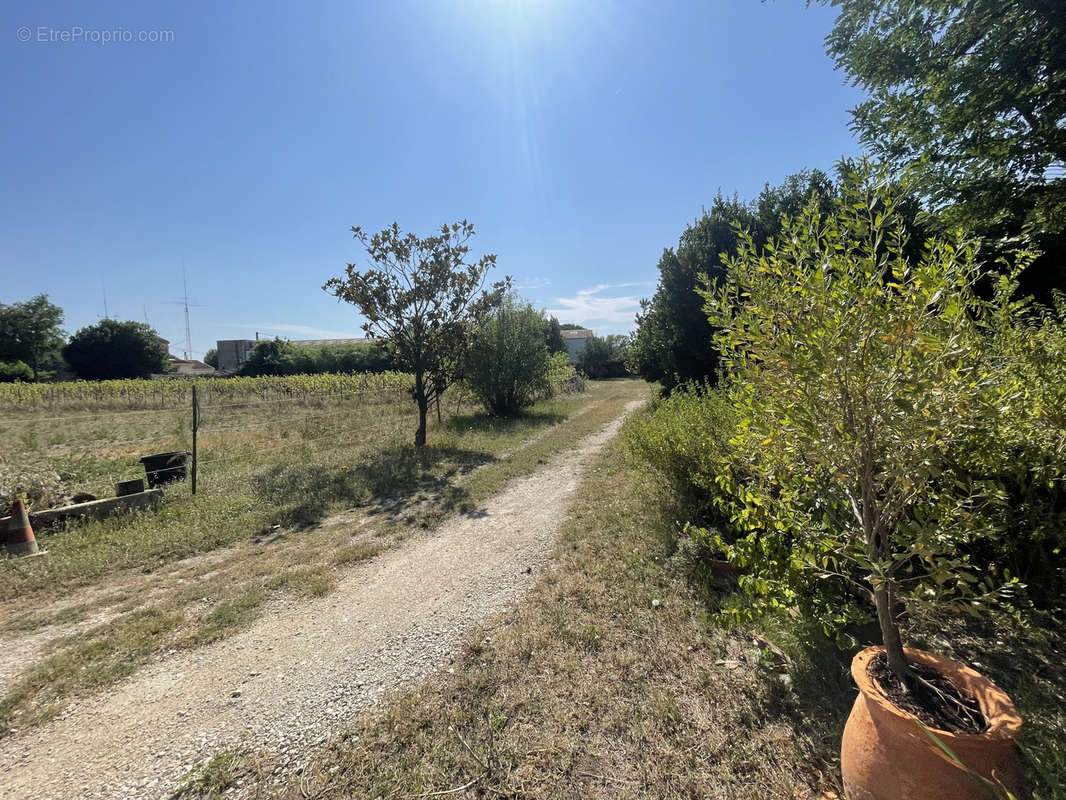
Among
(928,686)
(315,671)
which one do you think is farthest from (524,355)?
(928,686)

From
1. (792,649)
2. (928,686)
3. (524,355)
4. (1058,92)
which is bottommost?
(792,649)

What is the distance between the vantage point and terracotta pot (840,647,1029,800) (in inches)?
54.7

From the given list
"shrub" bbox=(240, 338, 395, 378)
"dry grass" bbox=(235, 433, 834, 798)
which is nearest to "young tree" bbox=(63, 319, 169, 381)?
"shrub" bbox=(240, 338, 395, 378)

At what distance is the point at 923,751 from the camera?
145 cm

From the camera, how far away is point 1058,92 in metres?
4.86

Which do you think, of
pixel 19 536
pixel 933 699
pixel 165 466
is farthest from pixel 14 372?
pixel 933 699

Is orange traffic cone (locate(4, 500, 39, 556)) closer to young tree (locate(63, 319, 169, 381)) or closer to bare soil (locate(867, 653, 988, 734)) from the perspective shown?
bare soil (locate(867, 653, 988, 734))

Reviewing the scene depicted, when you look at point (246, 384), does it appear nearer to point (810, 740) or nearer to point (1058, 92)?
point (810, 740)

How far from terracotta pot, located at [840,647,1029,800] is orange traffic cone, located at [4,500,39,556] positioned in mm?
7897

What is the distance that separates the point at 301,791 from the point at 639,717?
6.00ft

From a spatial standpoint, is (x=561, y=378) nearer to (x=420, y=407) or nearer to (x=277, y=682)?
(x=420, y=407)

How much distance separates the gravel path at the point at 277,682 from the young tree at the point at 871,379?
276 centimetres

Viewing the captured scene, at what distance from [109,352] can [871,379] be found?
58.6 meters

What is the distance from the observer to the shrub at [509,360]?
15555 mm
